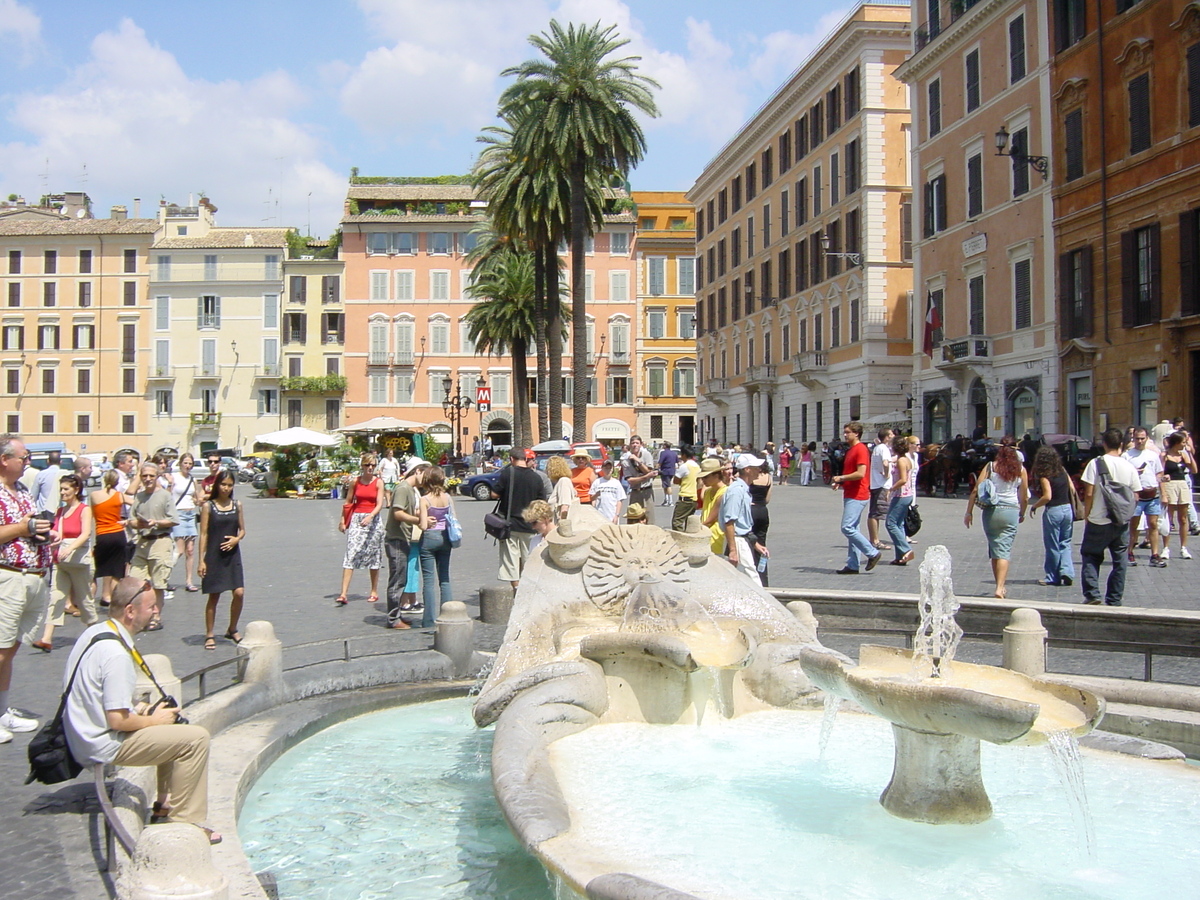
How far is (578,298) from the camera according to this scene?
98.6 ft

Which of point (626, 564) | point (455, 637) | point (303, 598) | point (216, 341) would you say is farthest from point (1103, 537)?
point (216, 341)

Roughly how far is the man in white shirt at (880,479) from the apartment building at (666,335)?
183ft

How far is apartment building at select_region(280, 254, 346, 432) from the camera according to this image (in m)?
68.8

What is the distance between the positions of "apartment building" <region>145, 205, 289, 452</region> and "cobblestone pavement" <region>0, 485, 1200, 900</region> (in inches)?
1852

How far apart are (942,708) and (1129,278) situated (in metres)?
26.2

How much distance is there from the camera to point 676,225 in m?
74.3

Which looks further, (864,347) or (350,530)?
(864,347)

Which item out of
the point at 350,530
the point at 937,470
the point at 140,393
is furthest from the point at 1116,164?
the point at 140,393

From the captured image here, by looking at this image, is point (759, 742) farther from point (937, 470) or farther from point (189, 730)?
point (937, 470)

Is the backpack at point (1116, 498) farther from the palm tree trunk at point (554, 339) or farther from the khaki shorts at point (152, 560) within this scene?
the palm tree trunk at point (554, 339)

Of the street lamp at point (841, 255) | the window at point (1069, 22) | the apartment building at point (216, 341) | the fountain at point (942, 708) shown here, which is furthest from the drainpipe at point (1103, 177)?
the apartment building at point (216, 341)

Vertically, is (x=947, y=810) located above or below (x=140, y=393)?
below

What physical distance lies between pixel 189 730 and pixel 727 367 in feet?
189

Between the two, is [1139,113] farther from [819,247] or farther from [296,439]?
[296,439]
